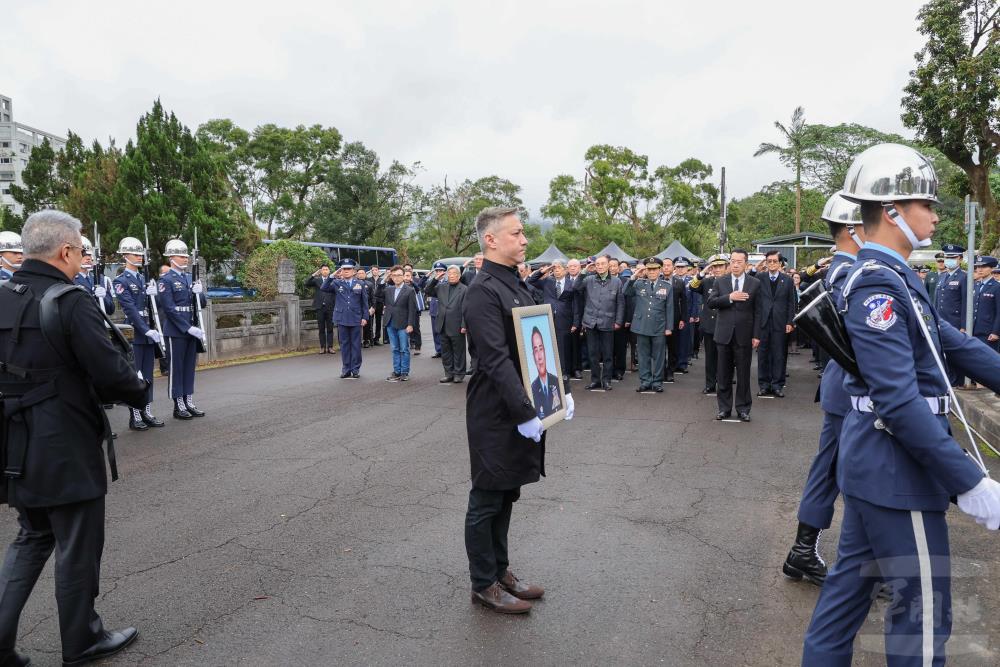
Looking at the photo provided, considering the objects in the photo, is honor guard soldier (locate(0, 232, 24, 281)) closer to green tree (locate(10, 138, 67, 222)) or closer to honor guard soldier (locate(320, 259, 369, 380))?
honor guard soldier (locate(320, 259, 369, 380))

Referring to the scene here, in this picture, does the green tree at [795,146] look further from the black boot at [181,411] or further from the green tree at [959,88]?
the black boot at [181,411]

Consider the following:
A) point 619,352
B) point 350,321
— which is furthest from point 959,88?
point 350,321

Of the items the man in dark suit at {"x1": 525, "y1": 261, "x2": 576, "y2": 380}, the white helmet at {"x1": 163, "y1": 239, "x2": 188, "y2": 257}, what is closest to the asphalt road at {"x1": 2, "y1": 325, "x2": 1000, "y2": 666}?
the white helmet at {"x1": 163, "y1": 239, "x2": 188, "y2": 257}

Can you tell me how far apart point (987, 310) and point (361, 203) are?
3301cm

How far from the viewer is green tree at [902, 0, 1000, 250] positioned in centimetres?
1944

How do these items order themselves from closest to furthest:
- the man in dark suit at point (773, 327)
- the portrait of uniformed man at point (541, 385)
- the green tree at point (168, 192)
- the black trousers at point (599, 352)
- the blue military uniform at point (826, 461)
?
the portrait of uniformed man at point (541, 385), the blue military uniform at point (826, 461), the man in dark suit at point (773, 327), the black trousers at point (599, 352), the green tree at point (168, 192)

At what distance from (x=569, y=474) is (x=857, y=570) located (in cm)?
374

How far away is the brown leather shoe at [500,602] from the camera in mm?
3545

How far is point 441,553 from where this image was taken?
4.35 m

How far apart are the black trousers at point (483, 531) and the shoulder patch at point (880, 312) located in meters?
1.94

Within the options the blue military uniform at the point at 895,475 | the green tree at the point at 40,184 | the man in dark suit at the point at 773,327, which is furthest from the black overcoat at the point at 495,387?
the green tree at the point at 40,184

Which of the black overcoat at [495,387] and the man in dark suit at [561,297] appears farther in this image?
the man in dark suit at [561,297]

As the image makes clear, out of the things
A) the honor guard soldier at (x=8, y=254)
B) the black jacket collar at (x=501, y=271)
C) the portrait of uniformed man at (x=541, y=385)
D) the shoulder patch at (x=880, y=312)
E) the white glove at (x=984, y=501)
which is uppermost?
the honor guard soldier at (x=8, y=254)

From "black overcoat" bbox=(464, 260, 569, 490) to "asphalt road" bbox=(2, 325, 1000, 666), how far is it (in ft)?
2.51
